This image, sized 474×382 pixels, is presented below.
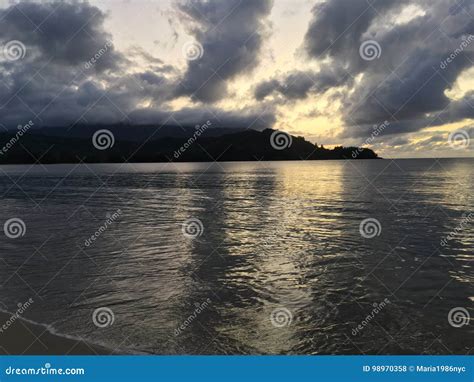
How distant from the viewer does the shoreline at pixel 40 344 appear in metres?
9.39

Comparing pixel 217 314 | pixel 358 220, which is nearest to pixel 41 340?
pixel 217 314

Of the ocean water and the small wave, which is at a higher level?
the ocean water

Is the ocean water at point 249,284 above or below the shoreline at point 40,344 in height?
above

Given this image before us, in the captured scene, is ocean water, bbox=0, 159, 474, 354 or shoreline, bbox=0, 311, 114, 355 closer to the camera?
shoreline, bbox=0, 311, 114, 355

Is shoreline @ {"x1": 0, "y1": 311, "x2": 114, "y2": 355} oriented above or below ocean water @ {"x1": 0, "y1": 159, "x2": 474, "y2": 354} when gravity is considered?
below

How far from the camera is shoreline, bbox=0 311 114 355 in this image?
9.39 m

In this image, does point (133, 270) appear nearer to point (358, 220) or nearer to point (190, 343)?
point (190, 343)

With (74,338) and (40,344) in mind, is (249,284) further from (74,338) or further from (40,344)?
(40,344)

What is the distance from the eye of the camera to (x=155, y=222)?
29.3 metres

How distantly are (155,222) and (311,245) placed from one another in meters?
13.3

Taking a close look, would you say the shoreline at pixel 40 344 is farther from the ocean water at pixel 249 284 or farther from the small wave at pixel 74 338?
the ocean water at pixel 249 284

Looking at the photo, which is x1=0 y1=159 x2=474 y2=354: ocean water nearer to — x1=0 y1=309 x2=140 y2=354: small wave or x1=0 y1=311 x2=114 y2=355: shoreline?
x1=0 y1=309 x2=140 y2=354: small wave

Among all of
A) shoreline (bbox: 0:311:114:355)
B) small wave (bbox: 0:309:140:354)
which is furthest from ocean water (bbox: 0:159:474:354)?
shoreline (bbox: 0:311:114:355)

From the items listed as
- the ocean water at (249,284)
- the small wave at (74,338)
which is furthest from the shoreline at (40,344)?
the ocean water at (249,284)
